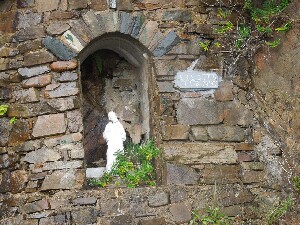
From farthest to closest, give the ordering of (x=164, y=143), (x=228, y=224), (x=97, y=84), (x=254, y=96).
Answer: (x=97, y=84), (x=254, y=96), (x=164, y=143), (x=228, y=224)

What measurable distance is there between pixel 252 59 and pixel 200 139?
112 cm

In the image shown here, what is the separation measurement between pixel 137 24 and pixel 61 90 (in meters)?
1.04

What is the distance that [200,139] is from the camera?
203 inches

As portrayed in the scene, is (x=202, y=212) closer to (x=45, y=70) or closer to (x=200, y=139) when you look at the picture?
(x=200, y=139)

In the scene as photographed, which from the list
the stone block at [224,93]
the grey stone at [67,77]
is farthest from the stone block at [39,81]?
the stone block at [224,93]

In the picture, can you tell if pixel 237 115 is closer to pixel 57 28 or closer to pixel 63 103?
pixel 63 103

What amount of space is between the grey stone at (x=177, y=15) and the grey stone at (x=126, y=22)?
358 millimetres

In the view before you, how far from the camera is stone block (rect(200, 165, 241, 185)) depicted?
16.6ft

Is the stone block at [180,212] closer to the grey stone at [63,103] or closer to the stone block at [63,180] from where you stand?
the stone block at [63,180]

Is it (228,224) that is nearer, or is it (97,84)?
(228,224)

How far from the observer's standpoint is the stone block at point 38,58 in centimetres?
506

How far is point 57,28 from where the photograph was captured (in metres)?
5.09

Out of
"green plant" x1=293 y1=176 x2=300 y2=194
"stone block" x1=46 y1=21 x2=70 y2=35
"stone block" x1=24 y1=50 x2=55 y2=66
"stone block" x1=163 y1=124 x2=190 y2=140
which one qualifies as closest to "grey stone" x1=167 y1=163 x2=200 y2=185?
"stone block" x1=163 y1=124 x2=190 y2=140

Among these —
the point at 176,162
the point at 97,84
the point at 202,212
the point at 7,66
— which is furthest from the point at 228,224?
the point at 7,66
